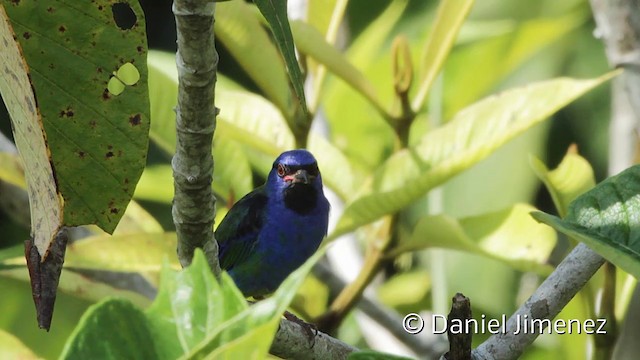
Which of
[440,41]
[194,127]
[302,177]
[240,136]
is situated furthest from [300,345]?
[302,177]

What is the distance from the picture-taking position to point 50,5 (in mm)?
1350

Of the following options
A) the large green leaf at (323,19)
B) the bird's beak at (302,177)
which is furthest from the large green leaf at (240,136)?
the bird's beak at (302,177)

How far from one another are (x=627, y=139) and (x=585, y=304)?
2.39 ft

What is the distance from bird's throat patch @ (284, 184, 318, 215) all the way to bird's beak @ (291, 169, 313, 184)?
73mm

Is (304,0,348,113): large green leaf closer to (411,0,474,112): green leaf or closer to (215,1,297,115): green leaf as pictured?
(215,1,297,115): green leaf

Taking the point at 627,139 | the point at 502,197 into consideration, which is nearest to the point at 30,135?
the point at 627,139

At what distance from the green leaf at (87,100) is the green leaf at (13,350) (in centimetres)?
97

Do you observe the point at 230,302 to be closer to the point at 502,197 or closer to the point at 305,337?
the point at 305,337

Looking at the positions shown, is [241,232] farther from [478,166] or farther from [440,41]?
[478,166]

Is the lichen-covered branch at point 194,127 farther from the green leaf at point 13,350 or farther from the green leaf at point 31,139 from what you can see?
the green leaf at point 13,350

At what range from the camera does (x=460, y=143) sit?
8.13 feet

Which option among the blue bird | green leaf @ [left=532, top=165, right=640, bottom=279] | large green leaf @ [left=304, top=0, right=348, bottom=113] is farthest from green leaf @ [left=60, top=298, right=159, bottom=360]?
the blue bird

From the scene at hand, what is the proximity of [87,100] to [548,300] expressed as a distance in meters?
0.83

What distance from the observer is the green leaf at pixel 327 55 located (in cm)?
249
